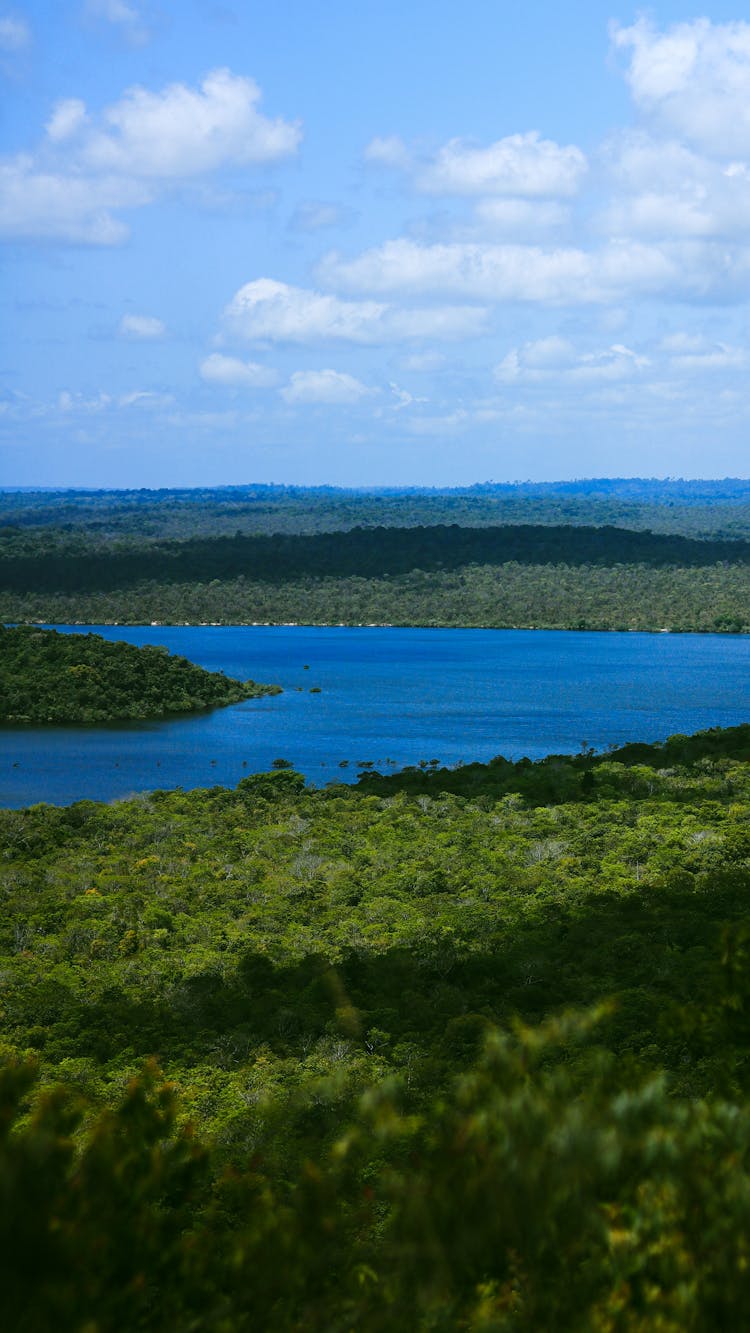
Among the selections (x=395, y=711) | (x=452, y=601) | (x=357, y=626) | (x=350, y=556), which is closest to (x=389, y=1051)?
(x=395, y=711)

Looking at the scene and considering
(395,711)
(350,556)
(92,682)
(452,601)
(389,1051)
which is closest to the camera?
(389,1051)

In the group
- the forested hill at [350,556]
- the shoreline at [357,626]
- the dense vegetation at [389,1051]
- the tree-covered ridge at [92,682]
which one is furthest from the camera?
the forested hill at [350,556]

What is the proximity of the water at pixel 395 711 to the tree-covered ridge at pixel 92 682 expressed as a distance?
6.47 ft

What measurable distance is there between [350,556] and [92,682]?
311ft

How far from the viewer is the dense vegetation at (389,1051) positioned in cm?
757

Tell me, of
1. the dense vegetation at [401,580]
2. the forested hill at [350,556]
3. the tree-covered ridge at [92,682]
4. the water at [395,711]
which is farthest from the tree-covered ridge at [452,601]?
the tree-covered ridge at [92,682]

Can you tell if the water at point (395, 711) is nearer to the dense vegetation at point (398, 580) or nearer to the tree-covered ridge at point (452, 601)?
the tree-covered ridge at point (452, 601)

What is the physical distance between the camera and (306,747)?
211ft

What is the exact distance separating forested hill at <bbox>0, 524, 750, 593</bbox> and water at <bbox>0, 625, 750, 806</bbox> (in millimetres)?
30435

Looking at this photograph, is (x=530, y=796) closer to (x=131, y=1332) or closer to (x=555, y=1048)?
(x=555, y=1048)

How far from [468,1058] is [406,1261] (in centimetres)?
1228

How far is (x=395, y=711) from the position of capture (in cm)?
7731

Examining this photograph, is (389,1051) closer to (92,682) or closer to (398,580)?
(92,682)

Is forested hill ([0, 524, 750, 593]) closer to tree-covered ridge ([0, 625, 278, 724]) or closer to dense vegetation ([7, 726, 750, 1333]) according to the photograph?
tree-covered ridge ([0, 625, 278, 724])
